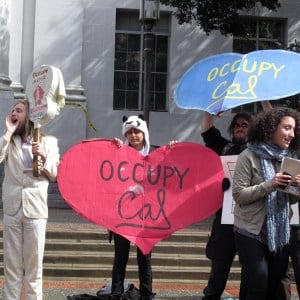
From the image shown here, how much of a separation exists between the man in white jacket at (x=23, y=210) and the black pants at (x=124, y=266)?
830 millimetres

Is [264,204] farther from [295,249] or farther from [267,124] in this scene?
[267,124]

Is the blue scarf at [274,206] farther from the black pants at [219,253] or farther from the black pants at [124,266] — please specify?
the black pants at [124,266]

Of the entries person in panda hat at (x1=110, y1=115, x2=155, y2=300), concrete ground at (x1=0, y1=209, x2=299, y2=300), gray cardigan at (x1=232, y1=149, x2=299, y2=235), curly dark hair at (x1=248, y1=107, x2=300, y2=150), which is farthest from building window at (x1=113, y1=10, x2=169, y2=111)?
gray cardigan at (x1=232, y1=149, x2=299, y2=235)

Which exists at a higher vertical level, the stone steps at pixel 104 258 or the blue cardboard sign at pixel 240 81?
the blue cardboard sign at pixel 240 81

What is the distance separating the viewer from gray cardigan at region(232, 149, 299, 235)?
4348 millimetres

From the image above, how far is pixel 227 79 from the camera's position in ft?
16.6

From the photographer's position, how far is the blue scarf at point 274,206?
436cm

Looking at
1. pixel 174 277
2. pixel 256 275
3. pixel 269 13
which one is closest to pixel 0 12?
pixel 269 13

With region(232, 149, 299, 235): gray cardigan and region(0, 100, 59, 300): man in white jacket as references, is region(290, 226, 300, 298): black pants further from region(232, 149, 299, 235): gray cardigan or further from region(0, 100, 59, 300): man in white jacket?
region(0, 100, 59, 300): man in white jacket

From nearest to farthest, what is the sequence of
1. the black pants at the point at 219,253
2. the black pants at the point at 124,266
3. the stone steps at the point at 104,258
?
the black pants at the point at 219,253 < the black pants at the point at 124,266 < the stone steps at the point at 104,258

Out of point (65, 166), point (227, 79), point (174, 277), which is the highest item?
point (227, 79)

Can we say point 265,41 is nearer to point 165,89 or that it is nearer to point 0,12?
point 165,89

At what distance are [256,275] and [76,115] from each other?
36.4 ft

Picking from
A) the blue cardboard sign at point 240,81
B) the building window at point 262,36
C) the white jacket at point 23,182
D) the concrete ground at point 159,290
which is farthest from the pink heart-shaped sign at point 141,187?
the building window at point 262,36
